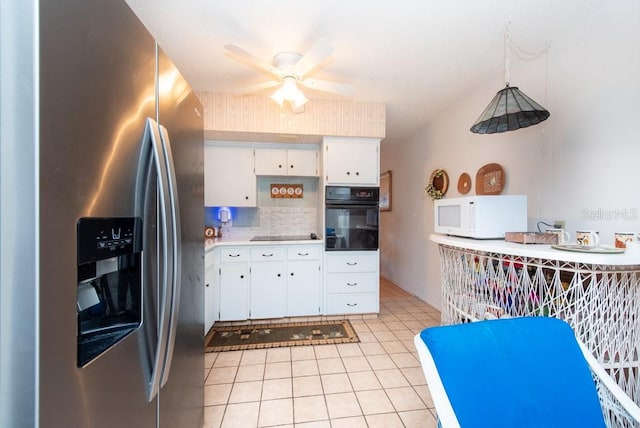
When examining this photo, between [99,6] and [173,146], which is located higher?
[99,6]

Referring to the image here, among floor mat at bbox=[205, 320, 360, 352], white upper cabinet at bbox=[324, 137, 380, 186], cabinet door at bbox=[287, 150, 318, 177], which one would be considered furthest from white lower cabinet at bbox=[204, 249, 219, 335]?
white upper cabinet at bbox=[324, 137, 380, 186]

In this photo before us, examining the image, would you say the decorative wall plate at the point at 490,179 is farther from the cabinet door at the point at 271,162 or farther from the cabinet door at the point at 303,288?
the cabinet door at the point at 271,162

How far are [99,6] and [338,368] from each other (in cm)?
237

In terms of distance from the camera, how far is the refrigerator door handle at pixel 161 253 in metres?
0.83

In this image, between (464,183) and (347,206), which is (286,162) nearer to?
(347,206)

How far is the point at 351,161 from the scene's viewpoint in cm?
306

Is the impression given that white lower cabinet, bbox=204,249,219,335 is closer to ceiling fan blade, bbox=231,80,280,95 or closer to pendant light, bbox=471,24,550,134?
ceiling fan blade, bbox=231,80,280,95

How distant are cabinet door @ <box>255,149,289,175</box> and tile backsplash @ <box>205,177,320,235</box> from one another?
0.32 m

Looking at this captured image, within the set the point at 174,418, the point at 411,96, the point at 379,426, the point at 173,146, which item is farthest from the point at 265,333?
the point at 411,96

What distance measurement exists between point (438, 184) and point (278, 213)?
2113 mm

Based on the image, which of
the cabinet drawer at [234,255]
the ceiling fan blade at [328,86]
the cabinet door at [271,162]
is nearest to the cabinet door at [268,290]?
the cabinet drawer at [234,255]

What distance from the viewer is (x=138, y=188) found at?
30.9 inches

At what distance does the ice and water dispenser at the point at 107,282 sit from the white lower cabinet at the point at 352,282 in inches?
91.2

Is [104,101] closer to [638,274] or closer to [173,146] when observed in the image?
[173,146]
